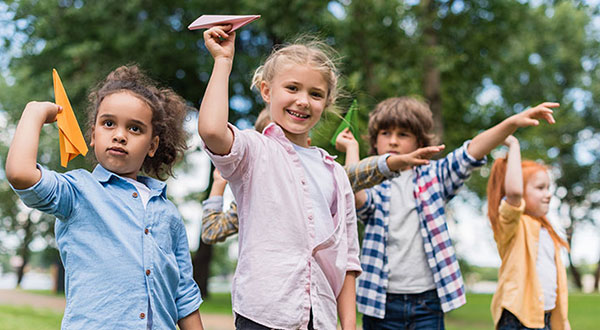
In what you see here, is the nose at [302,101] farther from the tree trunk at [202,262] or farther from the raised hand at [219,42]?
the tree trunk at [202,262]

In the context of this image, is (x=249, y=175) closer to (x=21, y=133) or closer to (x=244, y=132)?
(x=244, y=132)

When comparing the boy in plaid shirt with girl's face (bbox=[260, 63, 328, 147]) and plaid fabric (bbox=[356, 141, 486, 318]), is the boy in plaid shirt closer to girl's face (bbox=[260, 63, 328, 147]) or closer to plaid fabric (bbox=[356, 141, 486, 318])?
plaid fabric (bbox=[356, 141, 486, 318])

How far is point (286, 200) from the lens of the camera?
2053mm

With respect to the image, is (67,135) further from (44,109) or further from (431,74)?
(431,74)

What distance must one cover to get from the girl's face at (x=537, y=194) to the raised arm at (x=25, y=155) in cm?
303

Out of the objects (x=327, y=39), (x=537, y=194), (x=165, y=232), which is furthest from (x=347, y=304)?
(x=327, y=39)

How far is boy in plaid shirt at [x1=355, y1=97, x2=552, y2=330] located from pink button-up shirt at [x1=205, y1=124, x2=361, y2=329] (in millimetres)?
973

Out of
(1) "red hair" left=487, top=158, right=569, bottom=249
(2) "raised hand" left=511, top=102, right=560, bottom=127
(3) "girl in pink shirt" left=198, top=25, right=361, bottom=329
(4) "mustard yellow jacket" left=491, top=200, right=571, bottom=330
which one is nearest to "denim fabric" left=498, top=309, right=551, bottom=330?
(4) "mustard yellow jacket" left=491, top=200, right=571, bottom=330

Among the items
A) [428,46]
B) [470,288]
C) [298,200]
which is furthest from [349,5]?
[470,288]

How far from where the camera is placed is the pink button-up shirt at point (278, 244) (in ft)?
6.37

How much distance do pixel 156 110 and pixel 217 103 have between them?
654mm

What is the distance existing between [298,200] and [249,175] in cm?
20

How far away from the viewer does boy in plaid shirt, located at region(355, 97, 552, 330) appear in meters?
3.00

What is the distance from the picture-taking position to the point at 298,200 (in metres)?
2.07
